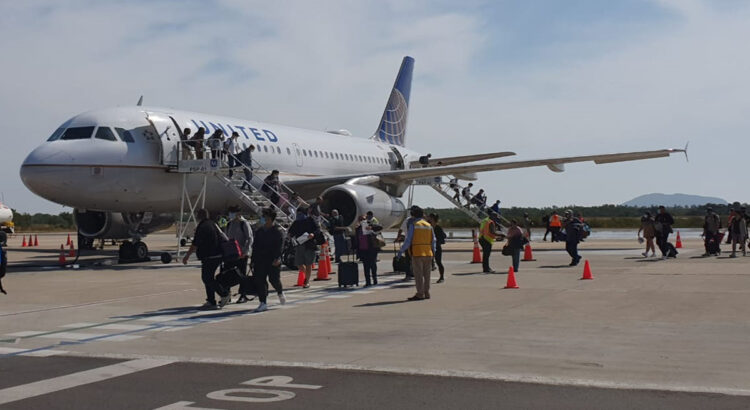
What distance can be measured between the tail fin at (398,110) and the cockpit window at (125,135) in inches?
738

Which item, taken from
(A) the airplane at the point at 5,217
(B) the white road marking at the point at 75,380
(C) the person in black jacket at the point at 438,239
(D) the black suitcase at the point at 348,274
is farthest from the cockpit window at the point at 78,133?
(A) the airplane at the point at 5,217

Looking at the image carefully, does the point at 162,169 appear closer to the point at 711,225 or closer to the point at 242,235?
the point at 242,235

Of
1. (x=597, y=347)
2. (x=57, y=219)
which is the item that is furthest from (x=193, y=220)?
(x=57, y=219)

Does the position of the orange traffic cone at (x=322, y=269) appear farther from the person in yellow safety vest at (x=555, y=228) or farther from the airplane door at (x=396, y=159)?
the person in yellow safety vest at (x=555, y=228)

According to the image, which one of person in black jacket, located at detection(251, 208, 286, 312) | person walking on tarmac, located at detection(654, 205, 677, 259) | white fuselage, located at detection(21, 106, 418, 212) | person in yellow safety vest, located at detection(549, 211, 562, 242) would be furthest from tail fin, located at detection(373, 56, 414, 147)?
person in black jacket, located at detection(251, 208, 286, 312)

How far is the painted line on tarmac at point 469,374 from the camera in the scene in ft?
19.9

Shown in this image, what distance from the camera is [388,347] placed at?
809 cm

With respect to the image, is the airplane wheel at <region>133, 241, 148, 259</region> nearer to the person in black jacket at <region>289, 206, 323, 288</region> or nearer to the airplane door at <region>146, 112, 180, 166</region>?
the airplane door at <region>146, 112, 180, 166</region>

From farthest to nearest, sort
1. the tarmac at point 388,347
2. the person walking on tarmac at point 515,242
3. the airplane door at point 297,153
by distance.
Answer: the airplane door at point 297,153, the person walking on tarmac at point 515,242, the tarmac at point 388,347

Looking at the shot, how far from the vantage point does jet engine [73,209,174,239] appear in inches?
923

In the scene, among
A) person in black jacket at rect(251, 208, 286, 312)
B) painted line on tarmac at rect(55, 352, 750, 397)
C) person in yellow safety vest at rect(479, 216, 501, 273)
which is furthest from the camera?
person in yellow safety vest at rect(479, 216, 501, 273)

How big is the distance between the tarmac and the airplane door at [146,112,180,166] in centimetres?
626

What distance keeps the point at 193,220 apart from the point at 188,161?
2.73 meters

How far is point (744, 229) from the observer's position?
73.1ft
